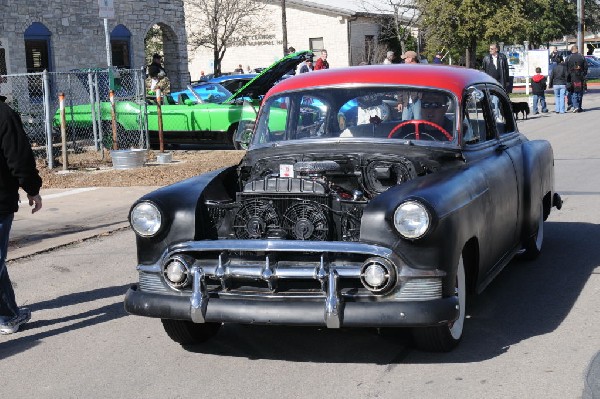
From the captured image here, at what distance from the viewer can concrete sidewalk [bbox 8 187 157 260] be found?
32.5ft

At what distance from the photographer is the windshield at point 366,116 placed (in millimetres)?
6438

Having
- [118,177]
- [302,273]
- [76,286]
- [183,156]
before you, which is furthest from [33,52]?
[302,273]

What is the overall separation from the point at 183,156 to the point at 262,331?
39.5ft

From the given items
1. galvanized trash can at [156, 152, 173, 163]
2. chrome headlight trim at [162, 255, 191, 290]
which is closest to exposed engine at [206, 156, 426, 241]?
chrome headlight trim at [162, 255, 191, 290]

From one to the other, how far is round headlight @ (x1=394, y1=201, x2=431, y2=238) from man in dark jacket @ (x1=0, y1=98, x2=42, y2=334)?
8.47 feet

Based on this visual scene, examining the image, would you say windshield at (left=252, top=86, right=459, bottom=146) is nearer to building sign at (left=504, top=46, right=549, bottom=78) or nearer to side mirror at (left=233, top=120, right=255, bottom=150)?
side mirror at (left=233, top=120, right=255, bottom=150)

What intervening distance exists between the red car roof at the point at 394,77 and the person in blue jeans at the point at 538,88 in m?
20.2

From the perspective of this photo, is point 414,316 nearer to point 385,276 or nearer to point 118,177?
point 385,276

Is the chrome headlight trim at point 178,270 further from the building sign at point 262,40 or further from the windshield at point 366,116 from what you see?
the building sign at point 262,40

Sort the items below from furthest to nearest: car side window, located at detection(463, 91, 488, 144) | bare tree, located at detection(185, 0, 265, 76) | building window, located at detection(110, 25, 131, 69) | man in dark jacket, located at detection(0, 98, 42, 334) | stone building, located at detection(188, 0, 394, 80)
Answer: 1. stone building, located at detection(188, 0, 394, 80)
2. bare tree, located at detection(185, 0, 265, 76)
3. building window, located at detection(110, 25, 131, 69)
4. car side window, located at detection(463, 91, 488, 144)
5. man in dark jacket, located at detection(0, 98, 42, 334)

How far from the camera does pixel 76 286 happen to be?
25.7ft

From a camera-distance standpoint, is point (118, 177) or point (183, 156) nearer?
point (118, 177)

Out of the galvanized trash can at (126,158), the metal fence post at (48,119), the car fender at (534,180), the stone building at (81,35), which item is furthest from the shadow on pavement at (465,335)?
the stone building at (81,35)

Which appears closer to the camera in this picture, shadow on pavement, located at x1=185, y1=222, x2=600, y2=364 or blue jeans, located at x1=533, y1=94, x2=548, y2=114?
shadow on pavement, located at x1=185, y1=222, x2=600, y2=364
